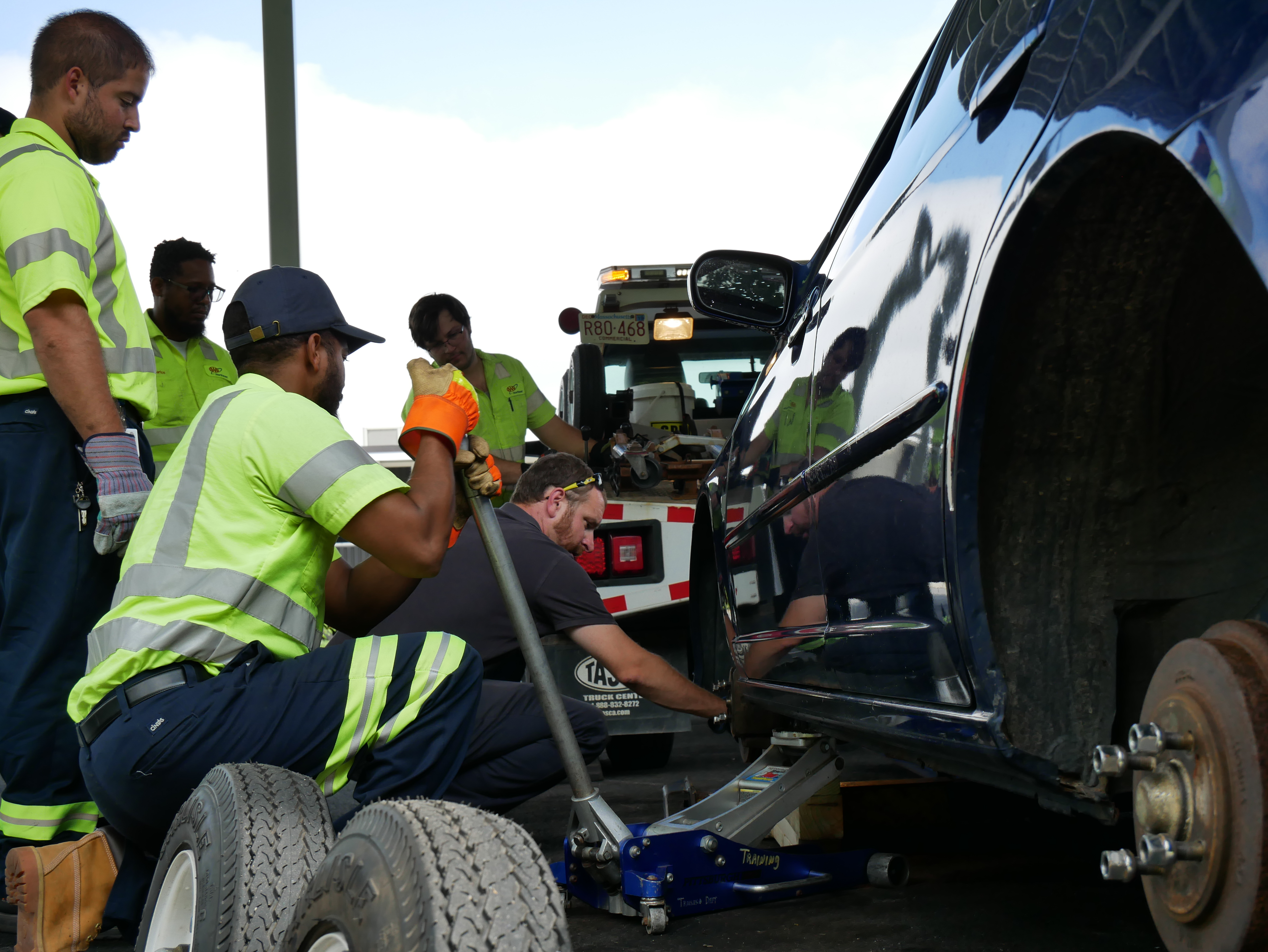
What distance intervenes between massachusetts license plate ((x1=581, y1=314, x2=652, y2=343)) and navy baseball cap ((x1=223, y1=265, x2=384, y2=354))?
11.4ft

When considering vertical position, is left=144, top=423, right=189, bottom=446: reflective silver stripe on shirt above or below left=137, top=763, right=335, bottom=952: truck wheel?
above

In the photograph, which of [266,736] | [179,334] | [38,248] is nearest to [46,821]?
[266,736]

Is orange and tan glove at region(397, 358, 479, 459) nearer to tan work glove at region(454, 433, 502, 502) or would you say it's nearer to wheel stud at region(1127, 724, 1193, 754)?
tan work glove at region(454, 433, 502, 502)

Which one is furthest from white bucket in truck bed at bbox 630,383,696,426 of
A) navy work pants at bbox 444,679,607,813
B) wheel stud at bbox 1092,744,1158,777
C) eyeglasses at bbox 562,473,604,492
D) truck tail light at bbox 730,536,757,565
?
wheel stud at bbox 1092,744,1158,777

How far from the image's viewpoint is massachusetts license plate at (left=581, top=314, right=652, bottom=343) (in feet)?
18.9

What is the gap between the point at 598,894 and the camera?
8.13 feet

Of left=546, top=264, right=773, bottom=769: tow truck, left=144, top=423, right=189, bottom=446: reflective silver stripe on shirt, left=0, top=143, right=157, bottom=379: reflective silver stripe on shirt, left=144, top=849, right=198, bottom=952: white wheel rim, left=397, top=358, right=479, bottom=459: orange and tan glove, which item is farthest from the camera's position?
left=546, top=264, right=773, bottom=769: tow truck

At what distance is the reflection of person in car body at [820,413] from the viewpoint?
181 centimetres

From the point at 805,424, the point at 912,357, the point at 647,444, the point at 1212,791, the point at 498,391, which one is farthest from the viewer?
the point at 498,391

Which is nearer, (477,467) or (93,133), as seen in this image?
(477,467)

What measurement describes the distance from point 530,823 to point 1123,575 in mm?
2466

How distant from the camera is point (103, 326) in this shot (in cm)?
249

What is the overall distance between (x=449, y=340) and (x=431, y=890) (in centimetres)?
398

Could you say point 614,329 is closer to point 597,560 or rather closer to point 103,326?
point 597,560
